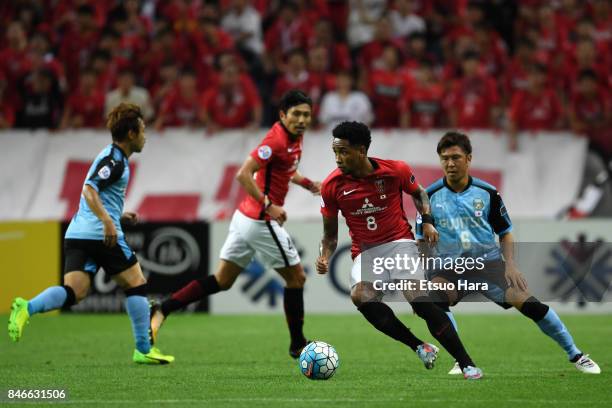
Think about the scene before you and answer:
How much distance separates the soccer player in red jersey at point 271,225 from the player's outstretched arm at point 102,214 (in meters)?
1.21

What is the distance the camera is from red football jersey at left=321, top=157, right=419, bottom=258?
310 inches

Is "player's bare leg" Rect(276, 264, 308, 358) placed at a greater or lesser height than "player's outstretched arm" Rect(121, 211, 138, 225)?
lesser

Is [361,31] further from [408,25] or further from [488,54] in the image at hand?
[488,54]

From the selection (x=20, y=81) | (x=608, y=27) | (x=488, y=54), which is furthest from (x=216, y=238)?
(x=608, y=27)

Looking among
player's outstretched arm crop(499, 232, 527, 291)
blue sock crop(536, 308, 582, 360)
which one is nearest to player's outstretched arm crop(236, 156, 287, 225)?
player's outstretched arm crop(499, 232, 527, 291)

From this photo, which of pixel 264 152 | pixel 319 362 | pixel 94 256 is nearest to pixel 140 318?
pixel 94 256

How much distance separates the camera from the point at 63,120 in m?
16.1

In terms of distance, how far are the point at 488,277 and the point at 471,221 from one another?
436 mm

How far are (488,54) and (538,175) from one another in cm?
283

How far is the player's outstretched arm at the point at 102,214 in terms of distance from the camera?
8.37m

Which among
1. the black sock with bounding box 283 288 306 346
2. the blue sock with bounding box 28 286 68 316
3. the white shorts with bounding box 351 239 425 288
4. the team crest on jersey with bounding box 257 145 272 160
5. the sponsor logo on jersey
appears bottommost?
the black sock with bounding box 283 288 306 346

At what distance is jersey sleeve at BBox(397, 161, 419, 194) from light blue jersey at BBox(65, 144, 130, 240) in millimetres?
2209

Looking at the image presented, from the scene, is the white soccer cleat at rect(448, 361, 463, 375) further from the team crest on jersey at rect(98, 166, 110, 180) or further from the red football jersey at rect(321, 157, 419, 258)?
the team crest on jersey at rect(98, 166, 110, 180)

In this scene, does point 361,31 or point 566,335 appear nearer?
point 566,335
